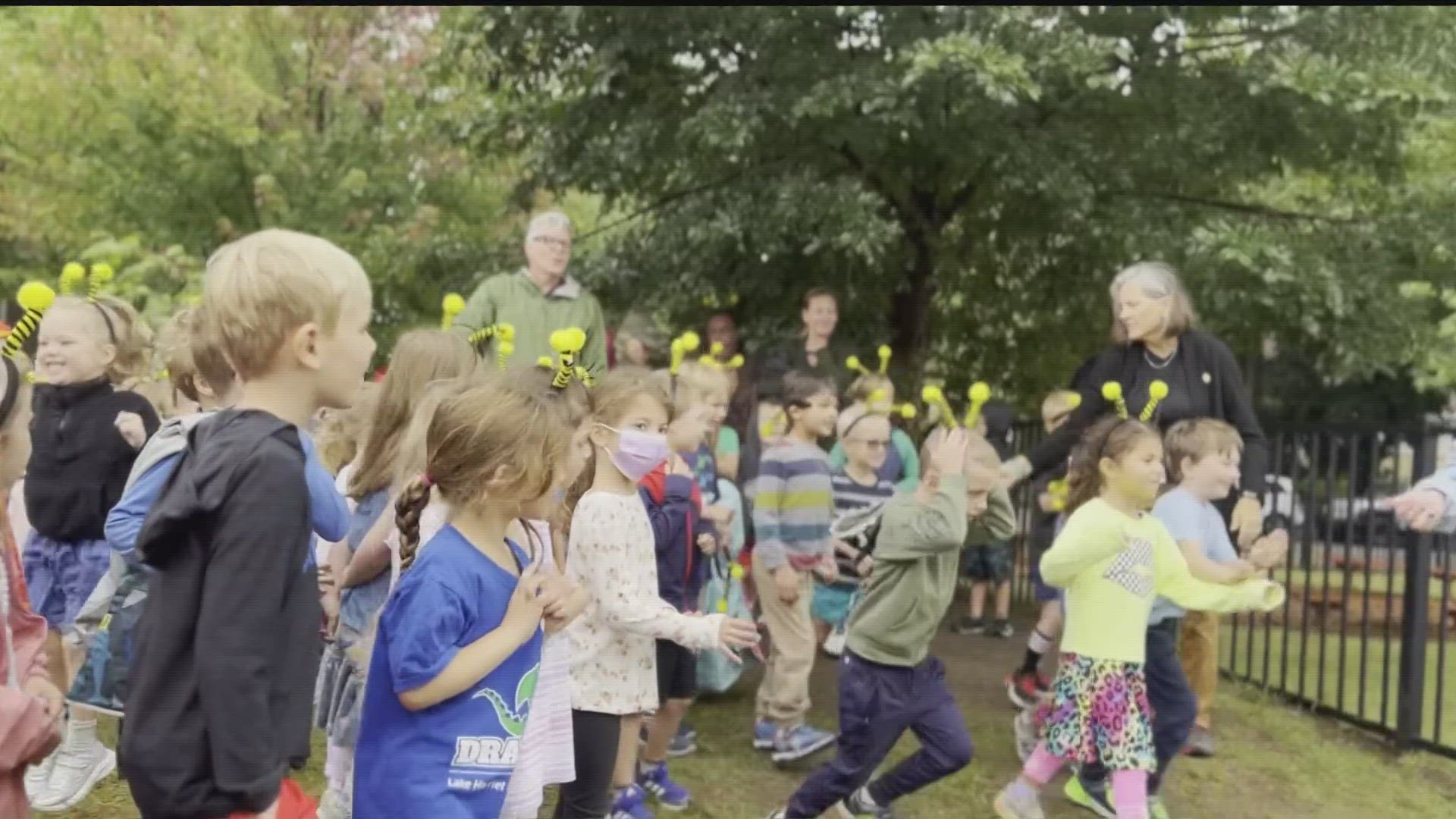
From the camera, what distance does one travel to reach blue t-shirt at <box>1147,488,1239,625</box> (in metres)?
5.06

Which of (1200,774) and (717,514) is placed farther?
(1200,774)

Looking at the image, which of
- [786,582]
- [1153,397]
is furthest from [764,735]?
[1153,397]

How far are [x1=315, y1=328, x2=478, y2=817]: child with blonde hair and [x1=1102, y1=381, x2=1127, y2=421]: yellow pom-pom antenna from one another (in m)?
2.64

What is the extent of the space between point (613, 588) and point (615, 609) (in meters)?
0.07

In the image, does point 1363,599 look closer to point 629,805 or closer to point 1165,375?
point 1165,375

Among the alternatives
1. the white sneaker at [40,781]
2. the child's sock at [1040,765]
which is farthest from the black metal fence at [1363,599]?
the white sneaker at [40,781]

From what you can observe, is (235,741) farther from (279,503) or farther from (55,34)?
(55,34)

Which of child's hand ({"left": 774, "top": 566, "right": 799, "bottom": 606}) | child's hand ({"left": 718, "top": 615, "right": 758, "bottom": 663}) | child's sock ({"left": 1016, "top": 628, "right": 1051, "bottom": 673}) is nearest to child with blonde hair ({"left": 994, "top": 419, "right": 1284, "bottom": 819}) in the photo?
child's hand ({"left": 774, "top": 566, "right": 799, "bottom": 606})

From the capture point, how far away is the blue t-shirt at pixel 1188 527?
506 cm

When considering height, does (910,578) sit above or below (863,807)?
above

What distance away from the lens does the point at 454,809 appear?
2.65 m

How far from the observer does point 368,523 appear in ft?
12.4

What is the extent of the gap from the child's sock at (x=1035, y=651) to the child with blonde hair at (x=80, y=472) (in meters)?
4.11

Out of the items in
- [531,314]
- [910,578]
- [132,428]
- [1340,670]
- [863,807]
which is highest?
[531,314]
